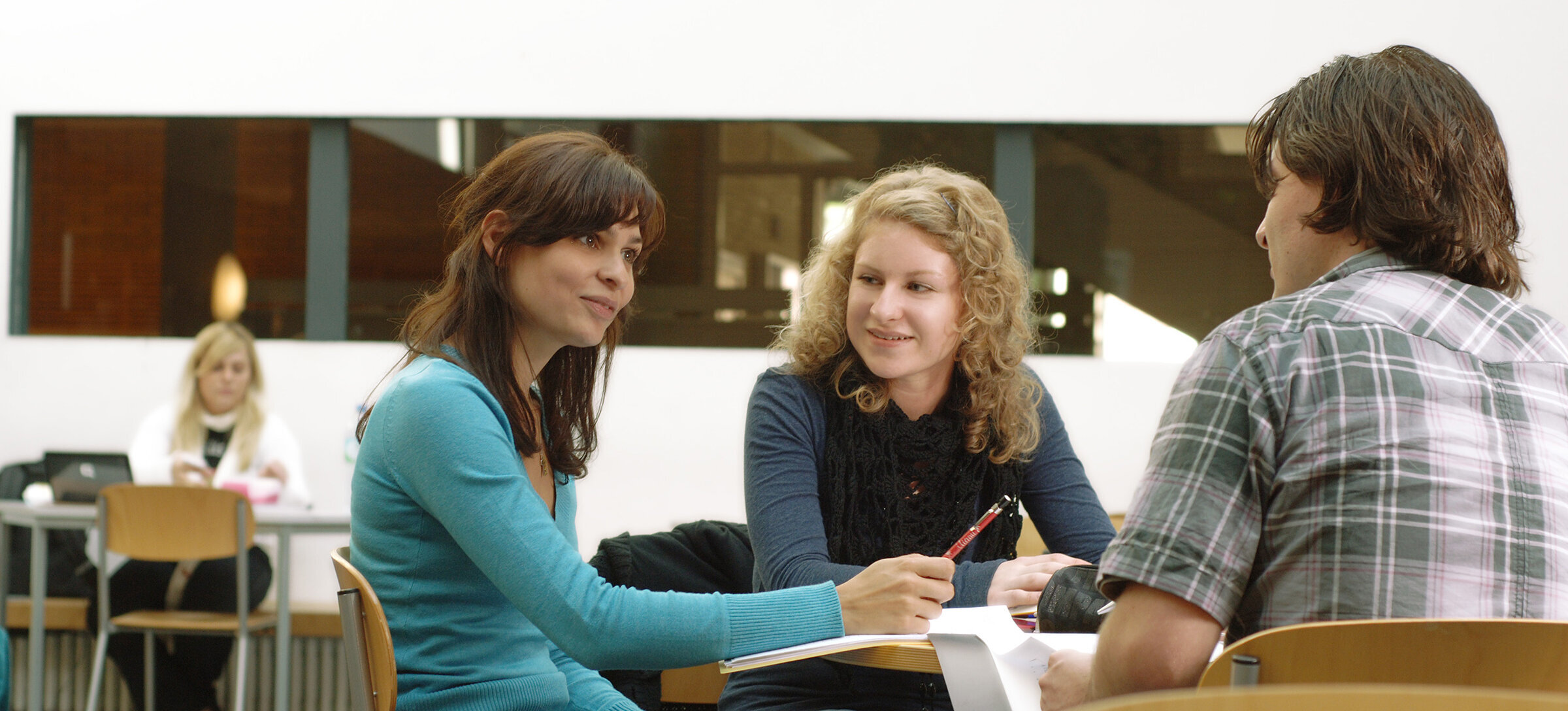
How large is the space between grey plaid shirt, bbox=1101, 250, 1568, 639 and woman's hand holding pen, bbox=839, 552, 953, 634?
15.1 inches

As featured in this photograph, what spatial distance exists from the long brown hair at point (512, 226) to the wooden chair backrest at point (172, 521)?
8.24 ft

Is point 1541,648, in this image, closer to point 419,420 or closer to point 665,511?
point 419,420

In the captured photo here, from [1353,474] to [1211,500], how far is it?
0.12m

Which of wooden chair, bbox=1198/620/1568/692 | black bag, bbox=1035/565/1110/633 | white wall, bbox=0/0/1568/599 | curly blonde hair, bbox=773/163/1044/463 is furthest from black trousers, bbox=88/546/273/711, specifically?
wooden chair, bbox=1198/620/1568/692

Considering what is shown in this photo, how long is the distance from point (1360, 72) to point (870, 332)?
0.91 meters

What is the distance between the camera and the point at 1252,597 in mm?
956

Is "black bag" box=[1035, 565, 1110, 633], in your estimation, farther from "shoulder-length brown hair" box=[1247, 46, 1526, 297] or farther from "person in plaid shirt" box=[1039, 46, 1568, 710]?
"shoulder-length brown hair" box=[1247, 46, 1526, 297]

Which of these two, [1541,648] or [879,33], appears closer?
[1541,648]

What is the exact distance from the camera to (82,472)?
430 centimetres

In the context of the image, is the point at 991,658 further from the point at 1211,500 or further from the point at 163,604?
the point at 163,604

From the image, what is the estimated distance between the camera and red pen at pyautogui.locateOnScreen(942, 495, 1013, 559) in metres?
1.60

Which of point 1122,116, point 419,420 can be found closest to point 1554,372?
point 419,420

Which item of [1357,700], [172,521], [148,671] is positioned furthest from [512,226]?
[148,671]

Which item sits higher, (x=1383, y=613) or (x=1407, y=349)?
(x=1407, y=349)
